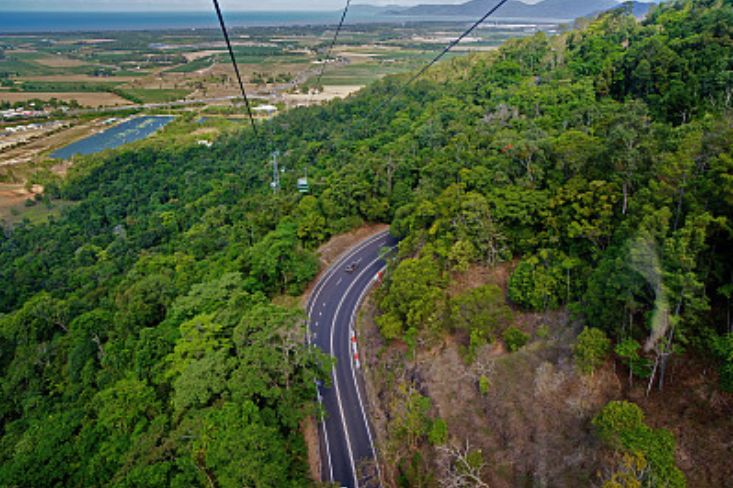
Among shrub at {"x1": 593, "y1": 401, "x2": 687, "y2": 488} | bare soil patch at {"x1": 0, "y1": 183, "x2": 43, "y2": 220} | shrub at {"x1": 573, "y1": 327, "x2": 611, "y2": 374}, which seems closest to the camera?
shrub at {"x1": 593, "y1": 401, "x2": 687, "y2": 488}

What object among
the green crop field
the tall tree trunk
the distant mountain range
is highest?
the distant mountain range

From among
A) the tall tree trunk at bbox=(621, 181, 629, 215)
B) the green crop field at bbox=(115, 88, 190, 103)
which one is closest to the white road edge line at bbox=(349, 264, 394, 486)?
the tall tree trunk at bbox=(621, 181, 629, 215)

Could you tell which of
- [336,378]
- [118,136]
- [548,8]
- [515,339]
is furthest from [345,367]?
[548,8]

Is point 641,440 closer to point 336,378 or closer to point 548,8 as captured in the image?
point 336,378

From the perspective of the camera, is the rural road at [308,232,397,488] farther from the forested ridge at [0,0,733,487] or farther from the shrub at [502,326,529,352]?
the shrub at [502,326,529,352]

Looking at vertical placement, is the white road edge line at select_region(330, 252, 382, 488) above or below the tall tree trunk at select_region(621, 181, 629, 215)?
below

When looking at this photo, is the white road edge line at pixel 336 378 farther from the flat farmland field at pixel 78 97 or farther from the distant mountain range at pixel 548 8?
the flat farmland field at pixel 78 97

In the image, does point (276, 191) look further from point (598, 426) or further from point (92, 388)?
point (598, 426)
